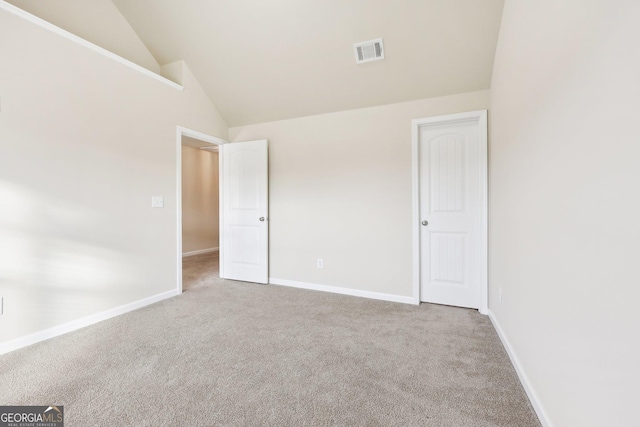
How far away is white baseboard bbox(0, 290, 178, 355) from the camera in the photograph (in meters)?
2.03

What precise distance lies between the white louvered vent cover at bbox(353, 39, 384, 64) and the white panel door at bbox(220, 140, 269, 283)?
165cm

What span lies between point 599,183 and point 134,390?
7.76ft

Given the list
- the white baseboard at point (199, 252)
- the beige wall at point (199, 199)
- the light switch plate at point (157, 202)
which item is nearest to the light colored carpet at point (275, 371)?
the light switch plate at point (157, 202)

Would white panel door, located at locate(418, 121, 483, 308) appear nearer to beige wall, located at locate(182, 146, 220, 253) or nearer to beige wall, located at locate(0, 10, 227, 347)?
beige wall, located at locate(0, 10, 227, 347)

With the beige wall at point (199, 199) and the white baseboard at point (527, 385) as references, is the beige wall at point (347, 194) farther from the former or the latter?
the beige wall at point (199, 199)

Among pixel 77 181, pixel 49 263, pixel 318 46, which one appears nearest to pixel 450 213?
pixel 318 46

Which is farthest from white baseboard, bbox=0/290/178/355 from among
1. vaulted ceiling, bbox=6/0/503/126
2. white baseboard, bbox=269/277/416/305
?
vaulted ceiling, bbox=6/0/503/126

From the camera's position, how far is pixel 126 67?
2738mm

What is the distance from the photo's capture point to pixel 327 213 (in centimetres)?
347

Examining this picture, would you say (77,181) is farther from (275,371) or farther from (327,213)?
(327,213)

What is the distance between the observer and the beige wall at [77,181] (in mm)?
2027

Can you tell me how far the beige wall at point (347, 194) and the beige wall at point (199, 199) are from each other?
2.75 m

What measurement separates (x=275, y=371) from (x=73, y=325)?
195cm

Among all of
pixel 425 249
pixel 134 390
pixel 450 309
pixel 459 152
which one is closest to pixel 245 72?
pixel 459 152
